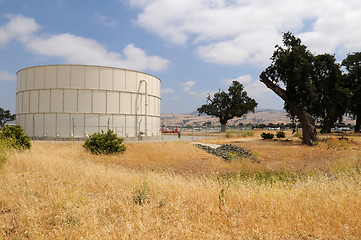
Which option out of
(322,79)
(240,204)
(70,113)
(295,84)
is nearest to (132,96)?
(70,113)

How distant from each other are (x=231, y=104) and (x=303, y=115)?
3752 cm

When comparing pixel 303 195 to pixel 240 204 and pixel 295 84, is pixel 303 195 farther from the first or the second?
pixel 295 84

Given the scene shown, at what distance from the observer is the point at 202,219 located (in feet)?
17.9

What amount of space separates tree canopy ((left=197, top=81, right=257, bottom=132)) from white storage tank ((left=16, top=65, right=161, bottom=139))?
37.1 m

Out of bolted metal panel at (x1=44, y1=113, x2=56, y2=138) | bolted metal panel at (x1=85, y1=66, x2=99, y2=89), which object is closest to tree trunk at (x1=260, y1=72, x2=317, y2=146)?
bolted metal panel at (x1=85, y1=66, x2=99, y2=89)

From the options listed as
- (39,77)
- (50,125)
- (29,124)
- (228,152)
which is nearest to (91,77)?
(39,77)

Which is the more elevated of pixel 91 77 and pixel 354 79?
pixel 354 79

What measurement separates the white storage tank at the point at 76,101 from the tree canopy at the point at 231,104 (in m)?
37.1

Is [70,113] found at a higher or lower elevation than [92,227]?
higher

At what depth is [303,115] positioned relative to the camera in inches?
1186

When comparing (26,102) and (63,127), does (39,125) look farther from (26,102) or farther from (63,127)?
(26,102)

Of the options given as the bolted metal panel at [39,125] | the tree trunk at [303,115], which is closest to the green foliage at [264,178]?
the tree trunk at [303,115]

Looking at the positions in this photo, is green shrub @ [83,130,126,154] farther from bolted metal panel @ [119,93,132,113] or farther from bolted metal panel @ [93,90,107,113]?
bolted metal panel @ [119,93,132,113]

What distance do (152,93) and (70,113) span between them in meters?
12.7
